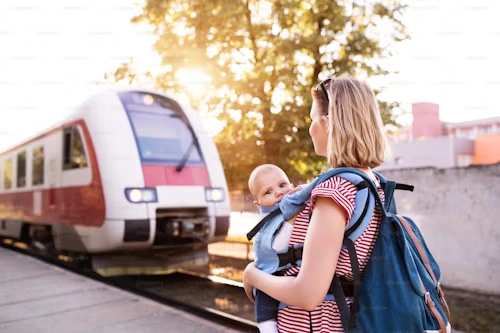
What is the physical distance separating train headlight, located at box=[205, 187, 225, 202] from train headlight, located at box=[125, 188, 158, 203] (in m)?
0.99

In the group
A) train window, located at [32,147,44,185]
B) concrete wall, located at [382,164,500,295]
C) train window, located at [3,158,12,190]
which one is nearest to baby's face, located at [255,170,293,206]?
concrete wall, located at [382,164,500,295]

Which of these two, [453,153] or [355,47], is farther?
[453,153]

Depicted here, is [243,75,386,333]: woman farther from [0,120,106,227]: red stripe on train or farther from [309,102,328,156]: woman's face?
[0,120,106,227]: red stripe on train

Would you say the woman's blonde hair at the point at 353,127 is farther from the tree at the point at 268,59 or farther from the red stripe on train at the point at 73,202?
the tree at the point at 268,59

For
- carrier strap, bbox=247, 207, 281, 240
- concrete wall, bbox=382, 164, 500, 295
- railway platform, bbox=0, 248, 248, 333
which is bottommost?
railway platform, bbox=0, 248, 248, 333

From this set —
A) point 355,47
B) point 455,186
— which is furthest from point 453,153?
point 455,186

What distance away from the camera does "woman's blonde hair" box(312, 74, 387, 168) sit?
149cm

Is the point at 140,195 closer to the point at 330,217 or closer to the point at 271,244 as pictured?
the point at 271,244

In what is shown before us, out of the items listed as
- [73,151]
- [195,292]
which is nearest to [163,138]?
[73,151]

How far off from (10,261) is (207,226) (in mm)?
3924

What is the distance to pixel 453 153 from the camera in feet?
144

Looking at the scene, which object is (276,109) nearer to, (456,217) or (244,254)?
(244,254)

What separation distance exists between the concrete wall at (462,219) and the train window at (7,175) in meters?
9.25

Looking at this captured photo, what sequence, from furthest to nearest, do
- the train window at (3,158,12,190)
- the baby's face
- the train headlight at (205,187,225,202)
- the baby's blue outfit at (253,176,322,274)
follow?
the train window at (3,158,12,190)
the train headlight at (205,187,225,202)
the baby's face
the baby's blue outfit at (253,176,322,274)
